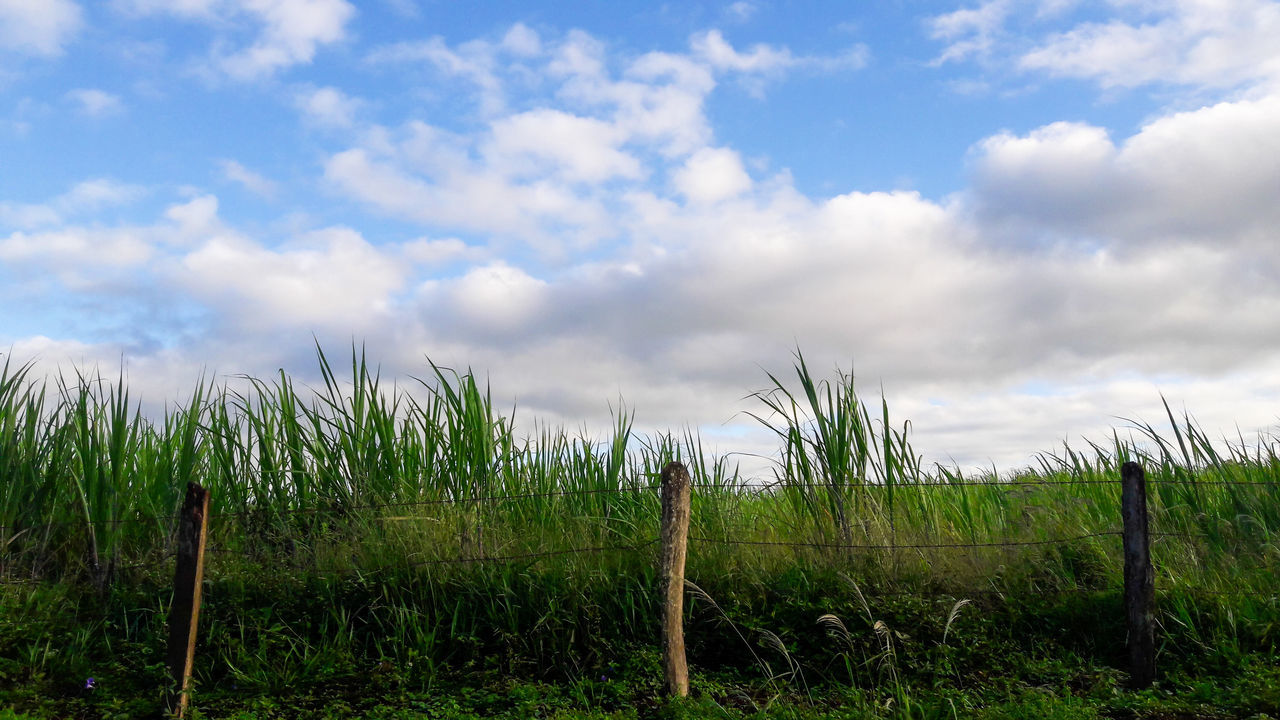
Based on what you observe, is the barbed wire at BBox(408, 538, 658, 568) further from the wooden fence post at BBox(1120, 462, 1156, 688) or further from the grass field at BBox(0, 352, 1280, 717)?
the wooden fence post at BBox(1120, 462, 1156, 688)

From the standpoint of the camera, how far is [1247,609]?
5.95 meters

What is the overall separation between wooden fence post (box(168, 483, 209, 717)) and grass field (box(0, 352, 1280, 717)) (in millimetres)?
171

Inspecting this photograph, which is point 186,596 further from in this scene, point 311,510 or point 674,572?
point 674,572

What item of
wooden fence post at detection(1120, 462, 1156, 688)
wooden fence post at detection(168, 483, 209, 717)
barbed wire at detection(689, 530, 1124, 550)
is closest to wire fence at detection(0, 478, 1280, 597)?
barbed wire at detection(689, 530, 1124, 550)

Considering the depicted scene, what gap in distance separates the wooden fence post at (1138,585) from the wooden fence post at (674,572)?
2803 mm

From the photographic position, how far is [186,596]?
19.2 feet

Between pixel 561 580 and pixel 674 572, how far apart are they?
0.88 metres

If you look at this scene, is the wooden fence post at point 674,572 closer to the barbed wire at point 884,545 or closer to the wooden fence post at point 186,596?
the barbed wire at point 884,545

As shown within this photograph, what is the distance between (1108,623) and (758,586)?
2.30m

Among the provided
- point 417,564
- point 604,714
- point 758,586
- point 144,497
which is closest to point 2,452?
point 144,497

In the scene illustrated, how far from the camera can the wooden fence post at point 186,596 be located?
5.69 metres

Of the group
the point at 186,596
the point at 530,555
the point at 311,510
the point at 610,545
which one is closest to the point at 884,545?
the point at 610,545

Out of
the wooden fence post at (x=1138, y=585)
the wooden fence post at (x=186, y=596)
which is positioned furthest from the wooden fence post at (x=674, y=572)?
the wooden fence post at (x=186, y=596)

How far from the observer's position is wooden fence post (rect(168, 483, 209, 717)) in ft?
18.7
